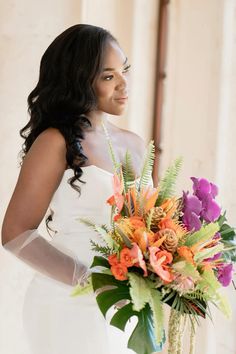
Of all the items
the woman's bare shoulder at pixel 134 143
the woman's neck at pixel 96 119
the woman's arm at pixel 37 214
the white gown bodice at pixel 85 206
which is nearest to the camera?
the woman's arm at pixel 37 214

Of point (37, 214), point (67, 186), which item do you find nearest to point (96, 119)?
point (67, 186)

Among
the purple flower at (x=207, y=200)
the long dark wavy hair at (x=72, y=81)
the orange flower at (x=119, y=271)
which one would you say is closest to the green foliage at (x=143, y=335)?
the orange flower at (x=119, y=271)

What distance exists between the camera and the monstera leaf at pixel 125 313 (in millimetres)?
1679

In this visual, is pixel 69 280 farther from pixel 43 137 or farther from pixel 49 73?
pixel 49 73

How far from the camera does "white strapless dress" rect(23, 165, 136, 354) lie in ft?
6.86

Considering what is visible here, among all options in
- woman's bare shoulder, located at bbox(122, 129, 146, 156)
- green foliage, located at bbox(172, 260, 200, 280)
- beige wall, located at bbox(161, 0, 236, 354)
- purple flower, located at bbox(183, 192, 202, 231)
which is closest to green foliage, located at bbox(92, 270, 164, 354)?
green foliage, located at bbox(172, 260, 200, 280)

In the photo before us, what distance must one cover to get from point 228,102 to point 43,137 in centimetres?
110

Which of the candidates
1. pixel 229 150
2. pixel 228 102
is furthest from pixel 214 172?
pixel 228 102

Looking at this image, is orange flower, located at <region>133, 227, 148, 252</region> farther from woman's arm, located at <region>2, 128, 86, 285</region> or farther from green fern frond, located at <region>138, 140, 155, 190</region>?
woman's arm, located at <region>2, 128, 86, 285</region>

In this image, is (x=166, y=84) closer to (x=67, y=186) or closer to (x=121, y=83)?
(x=121, y=83)

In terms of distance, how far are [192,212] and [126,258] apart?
23cm

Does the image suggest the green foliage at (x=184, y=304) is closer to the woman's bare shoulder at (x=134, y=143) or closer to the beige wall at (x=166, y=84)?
the woman's bare shoulder at (x=134, y=143)

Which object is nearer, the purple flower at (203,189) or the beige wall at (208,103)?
the purple flower at (203,189)

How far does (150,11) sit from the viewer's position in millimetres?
3248
